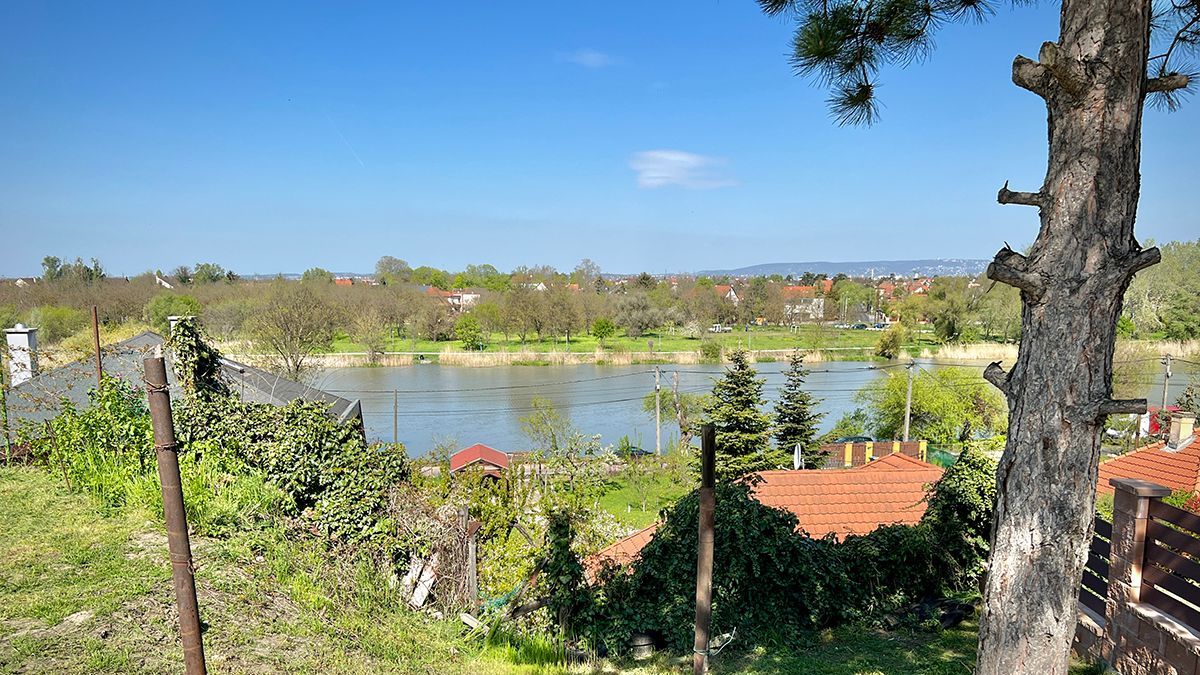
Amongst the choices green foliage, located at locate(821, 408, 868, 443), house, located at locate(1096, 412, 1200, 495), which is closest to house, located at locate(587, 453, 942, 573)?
house, located at locate(1096, 412, 1200, 495)

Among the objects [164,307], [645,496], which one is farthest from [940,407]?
A: [164,307]

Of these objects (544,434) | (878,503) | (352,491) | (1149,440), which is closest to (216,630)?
(352,491)

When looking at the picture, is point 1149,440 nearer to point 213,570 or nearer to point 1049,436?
point 1049,436

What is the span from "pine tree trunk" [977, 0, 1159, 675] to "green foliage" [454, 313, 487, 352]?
33.5 m

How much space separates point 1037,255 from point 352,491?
4.74 m

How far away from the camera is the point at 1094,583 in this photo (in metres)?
3.73

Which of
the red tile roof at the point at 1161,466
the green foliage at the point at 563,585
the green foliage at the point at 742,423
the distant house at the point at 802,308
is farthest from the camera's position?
the distant house at the point at 802,308

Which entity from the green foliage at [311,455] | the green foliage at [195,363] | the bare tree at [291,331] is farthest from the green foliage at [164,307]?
the green foliage at [311,455]

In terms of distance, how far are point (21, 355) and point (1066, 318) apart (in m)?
11.3

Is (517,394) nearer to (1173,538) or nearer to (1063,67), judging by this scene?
(1173,538)

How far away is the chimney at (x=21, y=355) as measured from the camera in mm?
7913

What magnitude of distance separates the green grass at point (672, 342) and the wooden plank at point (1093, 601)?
3089 cm

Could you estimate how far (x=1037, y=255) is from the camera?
6.93ft

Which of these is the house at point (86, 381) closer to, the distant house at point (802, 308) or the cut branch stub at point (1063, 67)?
the cut branch stub at point (1063, 67)
